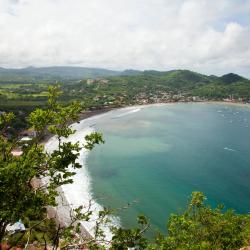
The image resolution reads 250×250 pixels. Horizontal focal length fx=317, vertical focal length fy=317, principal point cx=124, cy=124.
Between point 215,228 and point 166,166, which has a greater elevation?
point 215,228

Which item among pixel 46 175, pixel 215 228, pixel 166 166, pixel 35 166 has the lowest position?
pixel 166 166

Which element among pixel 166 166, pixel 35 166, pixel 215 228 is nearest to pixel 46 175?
pixel 35 166

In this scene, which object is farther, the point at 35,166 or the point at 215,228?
the point at 215,228

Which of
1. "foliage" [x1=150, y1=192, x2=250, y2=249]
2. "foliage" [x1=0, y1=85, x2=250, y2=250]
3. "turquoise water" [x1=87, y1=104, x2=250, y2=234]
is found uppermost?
"foliage" [x1=0, y1=85, x2=250, y2=250]

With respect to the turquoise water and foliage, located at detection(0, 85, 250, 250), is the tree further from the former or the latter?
the turquoise water

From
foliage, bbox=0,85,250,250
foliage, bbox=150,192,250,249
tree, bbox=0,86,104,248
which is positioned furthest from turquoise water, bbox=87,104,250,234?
tree, bbox=0,86,104,248

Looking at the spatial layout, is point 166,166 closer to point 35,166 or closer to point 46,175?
point 46,175

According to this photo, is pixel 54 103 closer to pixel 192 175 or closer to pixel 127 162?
pixel 192 175

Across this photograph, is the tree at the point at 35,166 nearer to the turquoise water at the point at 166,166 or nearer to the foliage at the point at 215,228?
the foliage at the point at 215,228

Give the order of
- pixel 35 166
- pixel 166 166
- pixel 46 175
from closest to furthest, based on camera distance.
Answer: pixel 35 166
pixel 46 175
pixel 166 166
